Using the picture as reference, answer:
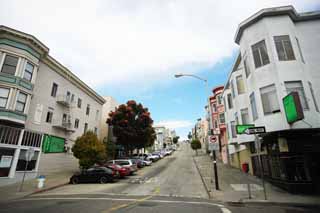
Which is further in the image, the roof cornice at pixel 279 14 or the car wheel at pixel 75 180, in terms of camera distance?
the car wheel at pixel 75 180

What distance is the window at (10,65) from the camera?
17198 mm

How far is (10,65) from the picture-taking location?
17469 millimetres

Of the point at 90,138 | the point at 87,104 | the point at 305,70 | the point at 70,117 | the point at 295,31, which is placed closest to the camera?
the point at 305,70

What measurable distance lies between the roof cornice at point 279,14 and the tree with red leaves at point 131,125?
25.1m

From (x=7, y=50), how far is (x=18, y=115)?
6311mm

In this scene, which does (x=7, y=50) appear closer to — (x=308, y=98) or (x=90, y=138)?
(x=90, y=138)

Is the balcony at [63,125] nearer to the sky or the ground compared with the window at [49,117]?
nearer to the ground

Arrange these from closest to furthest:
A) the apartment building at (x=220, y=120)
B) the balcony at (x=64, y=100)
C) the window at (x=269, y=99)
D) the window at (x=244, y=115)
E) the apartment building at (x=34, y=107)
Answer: the window at (x=269, y=99)
the apartment building at (x=34, y=107)
the window at (x=244, y=115)
the balcony at (x=64, y=100)
the apartment building at (x=220, y=120)

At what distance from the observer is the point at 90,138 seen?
22.1m

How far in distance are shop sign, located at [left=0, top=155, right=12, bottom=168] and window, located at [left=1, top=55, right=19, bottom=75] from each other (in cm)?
787

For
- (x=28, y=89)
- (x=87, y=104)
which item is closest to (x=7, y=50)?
(x=28, y=89)

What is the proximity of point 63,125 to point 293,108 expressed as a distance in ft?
81.4

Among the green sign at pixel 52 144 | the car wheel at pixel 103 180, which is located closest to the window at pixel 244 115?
the car wheel at pixel 103 180

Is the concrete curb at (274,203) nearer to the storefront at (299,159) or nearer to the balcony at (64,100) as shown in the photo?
the storefront at (299,159)
